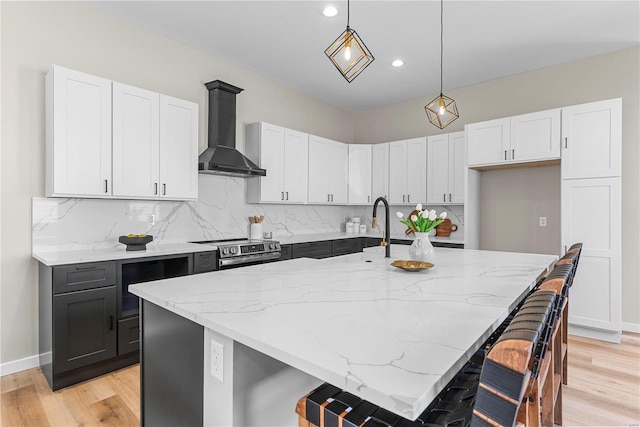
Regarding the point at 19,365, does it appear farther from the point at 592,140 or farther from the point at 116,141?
the point at 592,140

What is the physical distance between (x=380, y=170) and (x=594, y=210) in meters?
2.69

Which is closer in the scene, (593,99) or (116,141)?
(116,141)

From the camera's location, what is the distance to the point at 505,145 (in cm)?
407

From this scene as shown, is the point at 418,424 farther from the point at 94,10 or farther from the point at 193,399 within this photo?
the point at 94,10

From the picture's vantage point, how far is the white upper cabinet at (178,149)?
3.29 metres

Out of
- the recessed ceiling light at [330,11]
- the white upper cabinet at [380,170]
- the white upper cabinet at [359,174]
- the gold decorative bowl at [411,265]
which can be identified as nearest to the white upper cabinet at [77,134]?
the recessed ceiling light at [330,11]

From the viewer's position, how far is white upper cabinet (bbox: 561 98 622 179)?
3408 mm

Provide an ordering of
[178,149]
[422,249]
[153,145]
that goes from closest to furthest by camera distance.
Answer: [422,249]
[153,145]
[178,149]

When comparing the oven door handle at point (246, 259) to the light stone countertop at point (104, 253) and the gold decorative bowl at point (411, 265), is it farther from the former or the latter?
the gold decorative bowl at point (411, 265)

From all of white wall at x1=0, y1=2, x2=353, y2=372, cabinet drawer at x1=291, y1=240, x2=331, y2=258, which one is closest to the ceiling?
white wall at x1=0, y1=2, x2=353, y2=372

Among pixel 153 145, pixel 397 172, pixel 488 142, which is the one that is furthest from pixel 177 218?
pixel 488 142

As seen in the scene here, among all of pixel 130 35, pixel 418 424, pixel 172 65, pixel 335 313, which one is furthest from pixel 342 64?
pixel 418 424

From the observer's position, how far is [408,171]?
5.06 metres

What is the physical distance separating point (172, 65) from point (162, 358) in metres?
3.14
